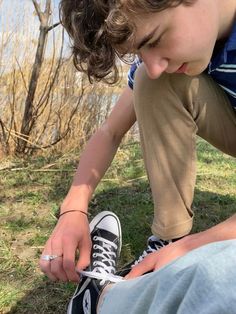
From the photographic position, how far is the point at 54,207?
6.85 ft

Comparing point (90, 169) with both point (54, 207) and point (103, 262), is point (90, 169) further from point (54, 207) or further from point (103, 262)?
point (54, 207)

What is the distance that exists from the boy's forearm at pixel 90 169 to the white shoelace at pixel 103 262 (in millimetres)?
146

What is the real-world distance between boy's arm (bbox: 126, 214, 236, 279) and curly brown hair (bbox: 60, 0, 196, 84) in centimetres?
46

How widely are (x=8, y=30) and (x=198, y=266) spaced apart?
285 cm

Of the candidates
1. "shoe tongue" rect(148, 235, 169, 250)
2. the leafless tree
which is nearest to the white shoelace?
"shoe tongue" rect(148, 235, 169, 250)

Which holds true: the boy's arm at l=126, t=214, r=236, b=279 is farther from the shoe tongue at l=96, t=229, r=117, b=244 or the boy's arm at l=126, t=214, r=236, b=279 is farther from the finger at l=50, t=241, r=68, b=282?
the shoe tongue at l=96, t=229, r=117, b=244

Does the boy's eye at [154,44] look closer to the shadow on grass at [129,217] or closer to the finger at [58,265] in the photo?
the finger at [58,265]

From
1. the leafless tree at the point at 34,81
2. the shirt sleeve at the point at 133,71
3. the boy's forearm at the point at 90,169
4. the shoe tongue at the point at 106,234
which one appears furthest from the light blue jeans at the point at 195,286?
the leafless tree at the point at 34,81

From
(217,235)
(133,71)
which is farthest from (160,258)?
(133,71)

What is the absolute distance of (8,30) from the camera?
3180 mm

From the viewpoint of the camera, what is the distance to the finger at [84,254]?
131 cm

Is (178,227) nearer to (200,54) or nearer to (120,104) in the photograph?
(120,104)

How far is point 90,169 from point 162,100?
0.30 m

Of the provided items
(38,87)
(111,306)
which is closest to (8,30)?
(38,87)
